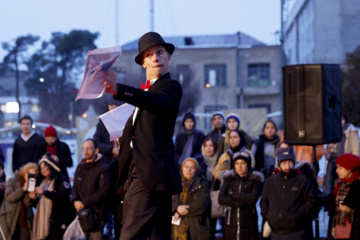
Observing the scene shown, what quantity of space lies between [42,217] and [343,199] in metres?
4.21

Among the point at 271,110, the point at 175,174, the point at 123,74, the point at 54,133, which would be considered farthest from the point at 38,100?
the point at 175,174

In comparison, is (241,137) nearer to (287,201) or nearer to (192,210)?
(192,210)

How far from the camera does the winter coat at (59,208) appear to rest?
9.45m

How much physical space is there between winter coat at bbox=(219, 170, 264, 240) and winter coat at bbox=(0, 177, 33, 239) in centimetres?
295

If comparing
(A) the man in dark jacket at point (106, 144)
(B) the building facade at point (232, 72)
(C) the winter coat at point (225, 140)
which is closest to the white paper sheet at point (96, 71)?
(A) the man in dark jacket at point (106, 144)

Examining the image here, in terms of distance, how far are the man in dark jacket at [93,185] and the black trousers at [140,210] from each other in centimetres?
451

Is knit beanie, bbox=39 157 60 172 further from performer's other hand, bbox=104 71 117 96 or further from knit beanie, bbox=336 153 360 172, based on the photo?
performer's other hand, bbox=104 71 117 96

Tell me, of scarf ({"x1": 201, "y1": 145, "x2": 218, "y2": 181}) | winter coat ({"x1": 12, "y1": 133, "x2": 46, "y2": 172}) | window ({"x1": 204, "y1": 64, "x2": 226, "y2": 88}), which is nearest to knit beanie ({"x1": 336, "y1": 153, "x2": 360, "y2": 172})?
scarf ({"x1": 201, "y1": 145, "x2": 218, "y2": 181})

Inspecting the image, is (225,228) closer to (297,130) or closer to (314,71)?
(297,130)

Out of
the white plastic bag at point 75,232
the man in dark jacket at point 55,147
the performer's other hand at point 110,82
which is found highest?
the performer's other hand at point 110,82

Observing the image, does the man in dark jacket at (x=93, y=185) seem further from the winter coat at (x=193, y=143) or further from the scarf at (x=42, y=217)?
the winter coat at (x=193, y=143)

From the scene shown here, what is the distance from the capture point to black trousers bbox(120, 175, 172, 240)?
4.58 meters

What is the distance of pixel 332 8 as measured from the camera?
1641 inches

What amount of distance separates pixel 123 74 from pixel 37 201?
33576mm
